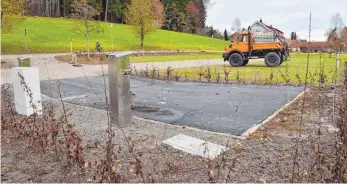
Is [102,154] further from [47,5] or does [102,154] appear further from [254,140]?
[47,5]

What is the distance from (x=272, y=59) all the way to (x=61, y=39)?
2706 cm

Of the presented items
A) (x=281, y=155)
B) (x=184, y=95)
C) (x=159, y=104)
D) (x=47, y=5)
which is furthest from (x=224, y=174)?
(x=47, y=5)

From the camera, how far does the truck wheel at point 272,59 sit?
58.0 feet

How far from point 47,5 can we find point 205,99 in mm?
55153

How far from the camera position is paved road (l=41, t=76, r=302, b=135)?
5641mm

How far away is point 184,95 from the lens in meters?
8.54

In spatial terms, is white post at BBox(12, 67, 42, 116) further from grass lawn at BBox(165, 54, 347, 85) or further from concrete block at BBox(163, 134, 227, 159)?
grass lawn at BBox(165, 54, 347, 85)

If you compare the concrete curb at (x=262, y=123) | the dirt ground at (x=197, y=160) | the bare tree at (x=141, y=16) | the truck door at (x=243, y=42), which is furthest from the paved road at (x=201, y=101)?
the bare tree at (x=141, y=16)

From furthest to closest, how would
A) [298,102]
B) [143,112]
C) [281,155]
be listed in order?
1. [298,102]
2. [143,112]
3. [281,155]

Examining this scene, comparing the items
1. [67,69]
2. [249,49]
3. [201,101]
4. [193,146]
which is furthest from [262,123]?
[249,49]

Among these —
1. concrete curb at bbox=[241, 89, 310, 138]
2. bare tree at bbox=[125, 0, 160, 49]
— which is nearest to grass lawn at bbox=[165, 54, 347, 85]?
concrete curb at bbox=[241, 89, 310, 138]

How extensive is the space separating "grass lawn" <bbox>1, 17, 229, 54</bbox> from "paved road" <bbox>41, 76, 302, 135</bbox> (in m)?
18.8

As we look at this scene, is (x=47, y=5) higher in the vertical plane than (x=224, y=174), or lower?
higher

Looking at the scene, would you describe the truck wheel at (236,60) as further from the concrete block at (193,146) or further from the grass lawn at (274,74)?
the concrete block at (193,146)
